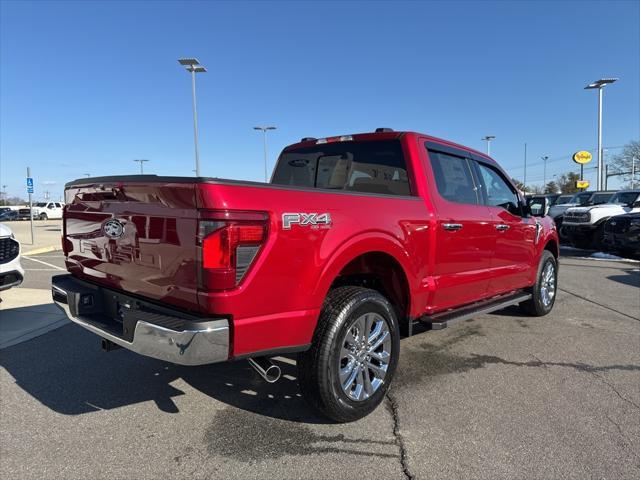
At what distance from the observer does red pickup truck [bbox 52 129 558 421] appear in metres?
2.49

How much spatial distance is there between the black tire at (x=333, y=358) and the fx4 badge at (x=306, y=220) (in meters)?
0.56

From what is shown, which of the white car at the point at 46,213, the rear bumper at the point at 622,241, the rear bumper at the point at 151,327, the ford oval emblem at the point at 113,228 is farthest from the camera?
the white car at the point at 46,213

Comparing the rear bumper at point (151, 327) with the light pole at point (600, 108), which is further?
the light pole at point (600, 108)

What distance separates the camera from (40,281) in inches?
342

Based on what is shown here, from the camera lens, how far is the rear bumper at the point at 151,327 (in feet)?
7.99

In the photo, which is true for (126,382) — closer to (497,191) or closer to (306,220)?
(306,220)

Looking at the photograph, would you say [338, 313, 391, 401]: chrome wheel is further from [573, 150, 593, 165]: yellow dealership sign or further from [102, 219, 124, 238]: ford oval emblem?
[573, 150, 593, 165]: yellow dealership sign

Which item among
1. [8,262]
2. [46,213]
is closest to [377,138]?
[8,262]

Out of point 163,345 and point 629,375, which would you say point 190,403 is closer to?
point 163,345

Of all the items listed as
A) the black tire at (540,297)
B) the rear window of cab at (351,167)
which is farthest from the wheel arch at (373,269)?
the black tire at (540,297)

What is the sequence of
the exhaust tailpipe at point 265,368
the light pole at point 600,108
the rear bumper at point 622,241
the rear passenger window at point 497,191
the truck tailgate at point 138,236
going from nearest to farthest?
1. the truck tailgate at point 138,236
2. the exhaust tailpipe at point 265,368
3. the rear passenger window at point 497,191
4. the rear bumper at point 622,241
5. the light pole at point 600,108

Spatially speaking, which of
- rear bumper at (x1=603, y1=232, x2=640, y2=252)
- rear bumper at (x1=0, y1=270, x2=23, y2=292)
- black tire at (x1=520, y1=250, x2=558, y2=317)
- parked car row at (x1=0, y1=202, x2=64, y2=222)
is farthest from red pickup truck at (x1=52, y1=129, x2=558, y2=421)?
parked car row at (x1=0, y1=202, x2=64, y2=222)

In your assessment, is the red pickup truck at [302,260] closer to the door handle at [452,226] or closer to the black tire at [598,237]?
the door handle at [452,226]

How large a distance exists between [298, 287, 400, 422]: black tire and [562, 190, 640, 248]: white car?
1346cm
